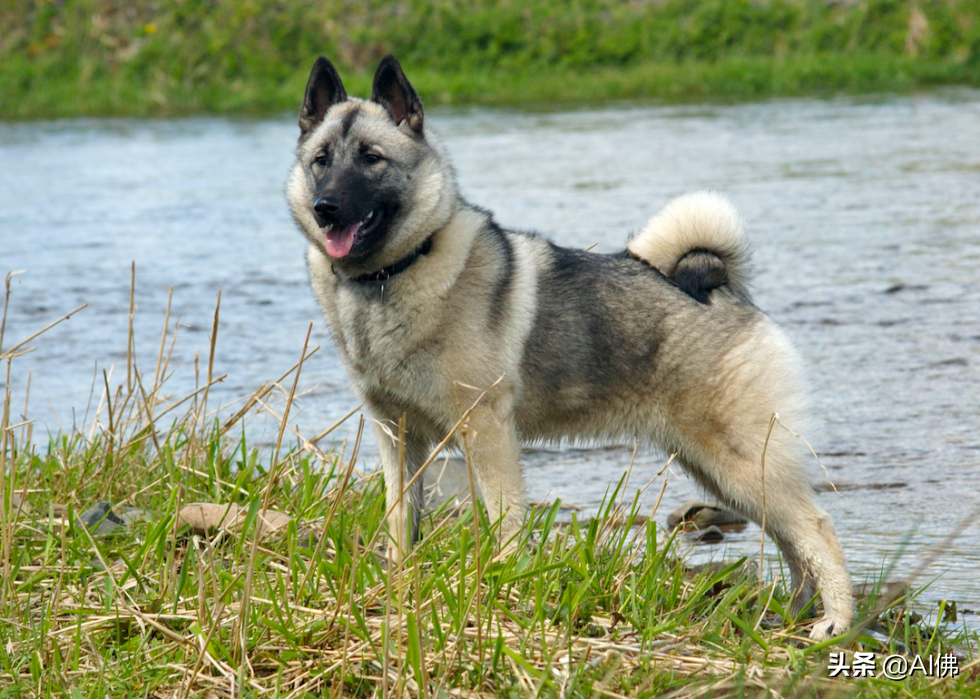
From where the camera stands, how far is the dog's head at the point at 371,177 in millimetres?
3887

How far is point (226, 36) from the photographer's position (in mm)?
21875

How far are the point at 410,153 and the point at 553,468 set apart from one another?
1912 mm

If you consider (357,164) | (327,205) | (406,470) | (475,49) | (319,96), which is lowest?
(406,470)

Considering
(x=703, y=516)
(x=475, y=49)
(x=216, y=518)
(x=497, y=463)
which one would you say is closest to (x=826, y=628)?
(x=703, y=516)

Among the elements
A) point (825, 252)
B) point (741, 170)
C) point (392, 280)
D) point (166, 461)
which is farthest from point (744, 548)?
point (741, 170)

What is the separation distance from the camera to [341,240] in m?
3.88

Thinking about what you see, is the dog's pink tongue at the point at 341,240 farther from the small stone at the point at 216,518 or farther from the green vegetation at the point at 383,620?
the small stone at the point at 216,518

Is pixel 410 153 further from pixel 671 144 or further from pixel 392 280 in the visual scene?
pixel 671 144

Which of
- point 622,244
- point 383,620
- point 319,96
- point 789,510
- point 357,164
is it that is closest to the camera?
point 383,620

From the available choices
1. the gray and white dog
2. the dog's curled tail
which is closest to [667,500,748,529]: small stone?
the gray and white dog

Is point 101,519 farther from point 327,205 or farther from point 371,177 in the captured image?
point 371,177

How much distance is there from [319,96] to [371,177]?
519 millimetres

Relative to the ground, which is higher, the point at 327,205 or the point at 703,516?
the point at 327,205

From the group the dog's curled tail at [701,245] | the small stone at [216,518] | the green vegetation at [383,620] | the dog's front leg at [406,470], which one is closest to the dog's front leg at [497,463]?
the green vegetation at [383,620]
